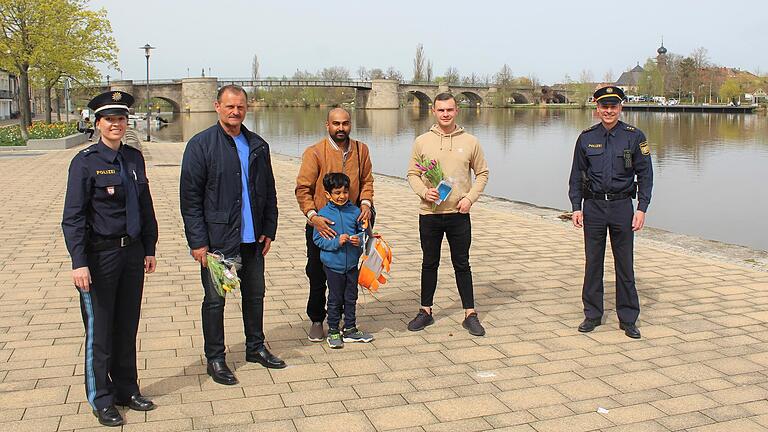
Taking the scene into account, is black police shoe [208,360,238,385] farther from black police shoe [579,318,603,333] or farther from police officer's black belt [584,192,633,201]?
police officer's black belt [584,192,633,201]

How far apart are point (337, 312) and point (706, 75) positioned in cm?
12226

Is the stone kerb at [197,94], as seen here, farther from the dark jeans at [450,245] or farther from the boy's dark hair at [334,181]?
the boy's dark hair at [334,181]

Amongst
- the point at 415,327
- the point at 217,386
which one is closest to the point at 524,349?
the point at 415,327

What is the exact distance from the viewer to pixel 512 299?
654 cm

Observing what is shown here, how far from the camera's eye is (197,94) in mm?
97625

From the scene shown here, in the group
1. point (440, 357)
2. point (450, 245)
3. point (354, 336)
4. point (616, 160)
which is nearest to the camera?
point (440, 357)

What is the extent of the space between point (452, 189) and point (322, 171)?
0.96 metres

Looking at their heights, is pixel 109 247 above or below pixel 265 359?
above

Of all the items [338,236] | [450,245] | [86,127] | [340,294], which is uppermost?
[86,127]

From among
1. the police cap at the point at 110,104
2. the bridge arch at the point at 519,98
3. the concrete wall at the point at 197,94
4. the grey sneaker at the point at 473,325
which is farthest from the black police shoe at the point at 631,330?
the bridge arch at the point at 519,98

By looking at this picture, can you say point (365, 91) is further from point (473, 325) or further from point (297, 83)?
point (473, 325)

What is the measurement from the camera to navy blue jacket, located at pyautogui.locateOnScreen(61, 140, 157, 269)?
3.86m

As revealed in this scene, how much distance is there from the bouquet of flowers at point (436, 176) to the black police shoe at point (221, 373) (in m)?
1.88

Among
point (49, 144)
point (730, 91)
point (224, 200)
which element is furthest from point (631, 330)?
point (730, 91)
